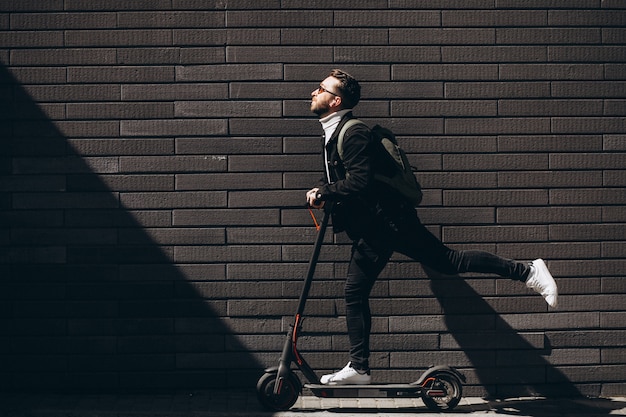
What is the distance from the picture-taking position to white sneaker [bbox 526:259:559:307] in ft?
A: 20.4

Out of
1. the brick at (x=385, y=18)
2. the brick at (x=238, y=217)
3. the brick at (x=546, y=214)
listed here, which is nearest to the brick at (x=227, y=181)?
the brick at (x=238, y=217)

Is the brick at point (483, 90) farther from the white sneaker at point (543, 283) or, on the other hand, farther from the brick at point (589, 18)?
the white sneaker at point (543, 283)

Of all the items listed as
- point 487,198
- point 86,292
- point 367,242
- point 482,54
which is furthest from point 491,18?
point 86,292

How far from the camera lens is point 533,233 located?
22.2 feet

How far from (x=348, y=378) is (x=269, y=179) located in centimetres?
144

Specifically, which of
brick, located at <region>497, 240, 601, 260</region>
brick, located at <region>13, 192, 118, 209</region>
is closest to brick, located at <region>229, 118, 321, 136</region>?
brick, located at <region>13, 192, 118, 209</region>

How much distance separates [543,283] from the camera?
20.4 ft

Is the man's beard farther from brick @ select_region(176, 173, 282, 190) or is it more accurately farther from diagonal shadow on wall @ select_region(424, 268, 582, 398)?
diagonal shadow on wall @ select_region(424, 268, 582, 398)

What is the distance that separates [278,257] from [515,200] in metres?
1.66

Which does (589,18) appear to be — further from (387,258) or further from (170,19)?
(170,19)

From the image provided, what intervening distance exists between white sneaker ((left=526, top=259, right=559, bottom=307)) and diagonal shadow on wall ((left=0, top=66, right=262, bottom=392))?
6.36 ft

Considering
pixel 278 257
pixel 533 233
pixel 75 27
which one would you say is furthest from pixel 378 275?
pixel 75 27

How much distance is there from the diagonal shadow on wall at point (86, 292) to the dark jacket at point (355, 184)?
1.04 m

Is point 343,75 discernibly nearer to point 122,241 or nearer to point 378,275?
point 378,275
